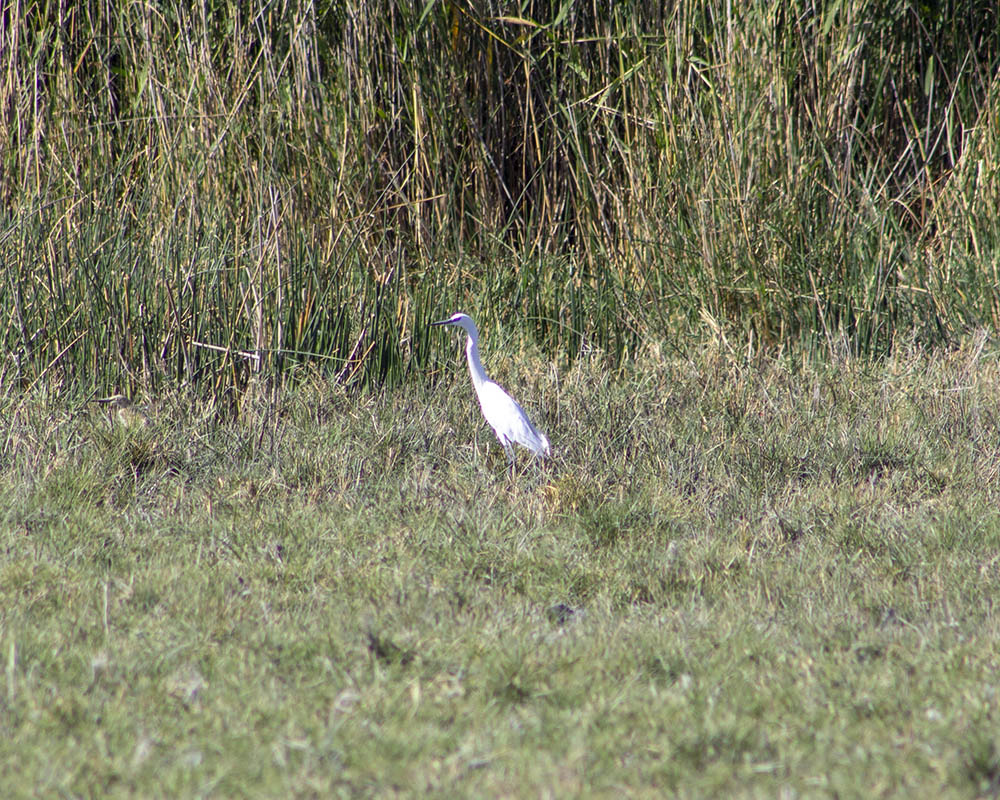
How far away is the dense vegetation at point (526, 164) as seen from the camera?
475 cm

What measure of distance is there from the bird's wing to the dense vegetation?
2.94 ft

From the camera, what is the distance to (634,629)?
2.51m

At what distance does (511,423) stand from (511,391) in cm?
86

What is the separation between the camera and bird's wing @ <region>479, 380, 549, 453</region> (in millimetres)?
3660

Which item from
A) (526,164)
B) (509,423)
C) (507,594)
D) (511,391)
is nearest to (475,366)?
(509,423)

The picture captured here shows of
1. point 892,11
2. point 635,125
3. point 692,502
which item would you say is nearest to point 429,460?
point 692,502

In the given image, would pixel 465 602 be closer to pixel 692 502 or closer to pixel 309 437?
pixel 692 502

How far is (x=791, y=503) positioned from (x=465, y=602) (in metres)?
1.10

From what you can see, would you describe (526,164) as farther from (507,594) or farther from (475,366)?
(507,594)

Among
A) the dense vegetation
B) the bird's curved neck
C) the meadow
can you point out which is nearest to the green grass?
the meadow

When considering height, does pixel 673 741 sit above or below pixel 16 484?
above

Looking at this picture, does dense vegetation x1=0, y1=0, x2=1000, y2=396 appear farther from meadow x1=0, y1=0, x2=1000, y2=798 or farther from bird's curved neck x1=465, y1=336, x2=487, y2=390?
bird's curved neck x1=465, y1=336, x2=487, y2=390

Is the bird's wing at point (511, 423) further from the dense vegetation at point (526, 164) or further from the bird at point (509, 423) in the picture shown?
the dense vegetation at point (526, 164)

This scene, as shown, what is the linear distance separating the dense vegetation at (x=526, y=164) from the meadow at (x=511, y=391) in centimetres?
2
